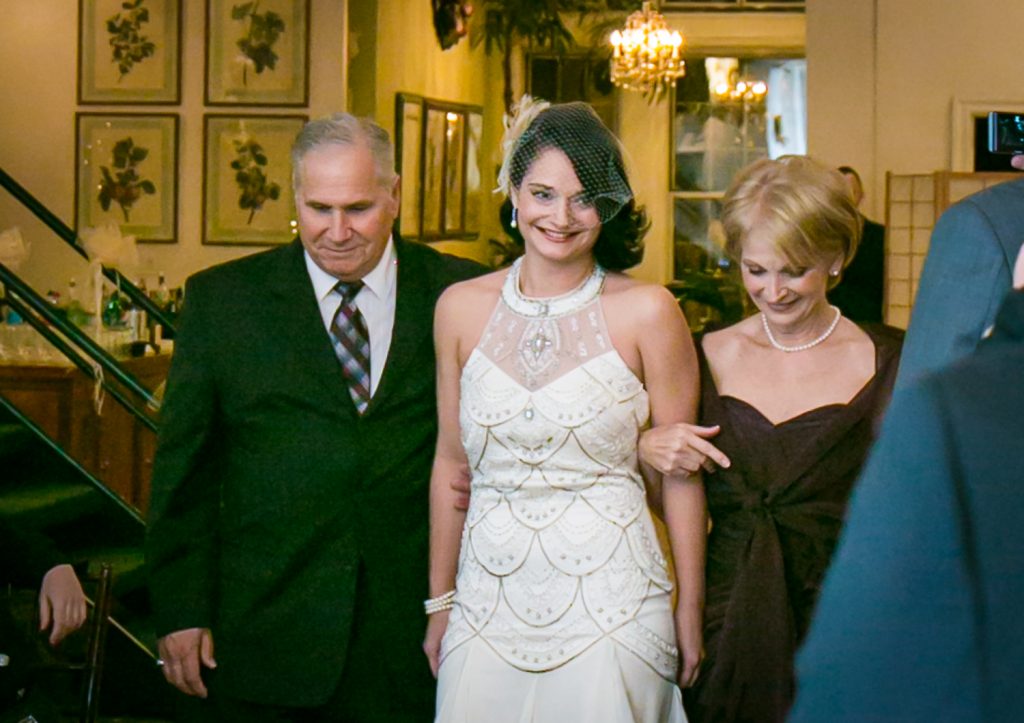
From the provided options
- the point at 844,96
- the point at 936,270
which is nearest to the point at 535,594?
the point at 936,270

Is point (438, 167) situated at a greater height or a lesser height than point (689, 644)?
greater

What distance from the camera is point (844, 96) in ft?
28.8

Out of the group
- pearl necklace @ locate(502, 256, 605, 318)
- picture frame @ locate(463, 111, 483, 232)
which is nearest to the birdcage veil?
pearl necklace @ locate(502, 256, 605, 318)

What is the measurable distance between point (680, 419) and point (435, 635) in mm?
619

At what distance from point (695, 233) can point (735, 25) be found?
1.93 meters

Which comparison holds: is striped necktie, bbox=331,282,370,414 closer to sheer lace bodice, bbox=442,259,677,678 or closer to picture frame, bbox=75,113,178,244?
sheer lace bodice, bbox=442,259,677,678

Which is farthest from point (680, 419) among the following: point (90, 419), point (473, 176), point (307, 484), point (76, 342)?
point (473, 176)

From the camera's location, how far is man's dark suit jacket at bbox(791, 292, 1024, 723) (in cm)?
74

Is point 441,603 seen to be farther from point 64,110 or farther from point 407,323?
point 64,110

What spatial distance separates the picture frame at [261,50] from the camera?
8.98 metres

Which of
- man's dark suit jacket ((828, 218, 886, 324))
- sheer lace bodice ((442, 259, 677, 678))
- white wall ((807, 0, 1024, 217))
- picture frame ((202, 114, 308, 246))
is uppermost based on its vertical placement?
white wall ((807, 0, 1024, 217))

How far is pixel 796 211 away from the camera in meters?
2.71

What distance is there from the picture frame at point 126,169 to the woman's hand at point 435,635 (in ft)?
21.4

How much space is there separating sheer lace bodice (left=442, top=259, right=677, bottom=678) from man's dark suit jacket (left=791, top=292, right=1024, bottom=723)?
6.35 ft
